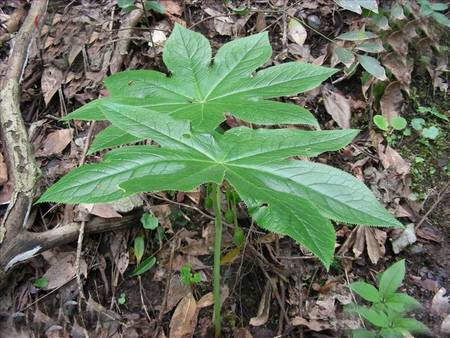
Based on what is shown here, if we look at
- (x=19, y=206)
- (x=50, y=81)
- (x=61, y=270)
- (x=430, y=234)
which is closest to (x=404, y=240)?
(x=430, y=234)

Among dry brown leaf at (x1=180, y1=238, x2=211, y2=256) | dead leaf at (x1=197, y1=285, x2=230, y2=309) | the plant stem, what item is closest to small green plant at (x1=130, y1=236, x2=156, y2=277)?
dry brown leaf at (x1=180, y1=238, x2=211, y2=256)

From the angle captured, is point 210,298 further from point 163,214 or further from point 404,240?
point 404,240

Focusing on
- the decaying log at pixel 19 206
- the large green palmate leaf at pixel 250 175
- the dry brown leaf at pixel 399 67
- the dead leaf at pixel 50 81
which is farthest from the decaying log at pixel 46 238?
the dry brown leaf at pixel 399 67

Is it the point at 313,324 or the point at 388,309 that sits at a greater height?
the point at 388,309

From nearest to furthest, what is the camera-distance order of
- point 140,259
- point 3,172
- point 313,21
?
point 140,259, point 3,172, point 313,21

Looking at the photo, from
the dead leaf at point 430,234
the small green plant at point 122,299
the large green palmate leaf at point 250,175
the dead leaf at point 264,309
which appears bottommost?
the small green plant at point 122,299

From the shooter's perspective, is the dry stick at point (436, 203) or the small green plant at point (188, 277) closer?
the small green plant at point (188, 277)

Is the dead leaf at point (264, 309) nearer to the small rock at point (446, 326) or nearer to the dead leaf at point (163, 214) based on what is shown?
the dead leaf at point (163, 214)
